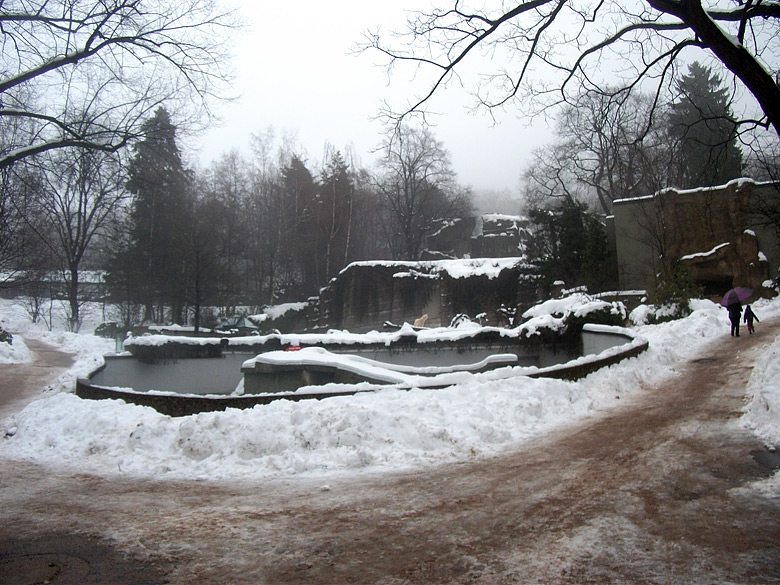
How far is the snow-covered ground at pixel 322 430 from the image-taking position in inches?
271

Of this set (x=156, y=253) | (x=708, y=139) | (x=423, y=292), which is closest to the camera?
(x=708, y=139)

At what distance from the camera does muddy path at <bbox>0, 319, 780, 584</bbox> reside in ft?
12.6

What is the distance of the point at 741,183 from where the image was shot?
27578 mm

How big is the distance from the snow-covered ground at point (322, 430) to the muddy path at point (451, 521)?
0.45 metres

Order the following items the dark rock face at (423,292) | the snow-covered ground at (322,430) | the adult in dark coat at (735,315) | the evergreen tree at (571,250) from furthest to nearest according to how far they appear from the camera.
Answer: the dark rock face at (423,292)
the evergreen tree at (571,250)
the adult in dark coat at (735,315)
the snow-covered ground at (322,430)

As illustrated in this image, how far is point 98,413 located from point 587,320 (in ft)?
46.1

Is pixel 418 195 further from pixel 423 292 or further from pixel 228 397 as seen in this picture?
pixel 228 397

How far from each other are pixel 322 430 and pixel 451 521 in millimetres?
2884

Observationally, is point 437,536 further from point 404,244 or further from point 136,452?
point 404,244

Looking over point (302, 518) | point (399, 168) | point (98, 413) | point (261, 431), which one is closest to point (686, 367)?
point (261, 431)

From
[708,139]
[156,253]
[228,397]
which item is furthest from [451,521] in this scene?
[156,253]

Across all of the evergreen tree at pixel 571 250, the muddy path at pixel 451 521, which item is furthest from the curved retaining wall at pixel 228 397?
the evergreen tree at pixel 571 250

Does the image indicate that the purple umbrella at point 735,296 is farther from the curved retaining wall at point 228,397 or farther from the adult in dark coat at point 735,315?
the curved retaining wall at point 228,397

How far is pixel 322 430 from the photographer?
7359 mm
